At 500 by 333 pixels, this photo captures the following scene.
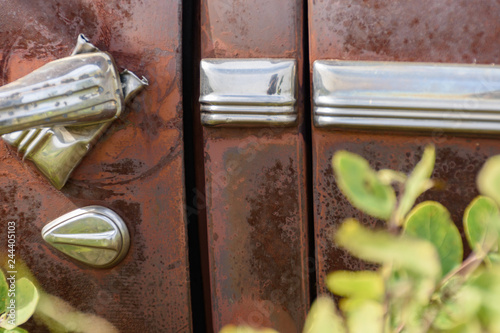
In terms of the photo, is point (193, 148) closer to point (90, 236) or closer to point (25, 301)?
point (90, 236)

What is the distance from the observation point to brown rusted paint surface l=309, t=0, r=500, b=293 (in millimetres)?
606

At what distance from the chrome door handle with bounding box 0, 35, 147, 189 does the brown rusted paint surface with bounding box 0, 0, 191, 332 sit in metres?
0.02

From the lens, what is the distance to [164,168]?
2.28 ft

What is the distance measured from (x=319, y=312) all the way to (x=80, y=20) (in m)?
0.63

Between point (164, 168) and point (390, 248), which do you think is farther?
point (164, 168)

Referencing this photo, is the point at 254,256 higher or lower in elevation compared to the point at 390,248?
lower

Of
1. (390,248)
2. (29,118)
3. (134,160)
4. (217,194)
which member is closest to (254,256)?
(217,194)

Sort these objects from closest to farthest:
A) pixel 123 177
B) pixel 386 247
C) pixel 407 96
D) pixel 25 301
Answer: pixel 386 247 → pixel 25 301 → pixel 407 96 → pixel 123 177

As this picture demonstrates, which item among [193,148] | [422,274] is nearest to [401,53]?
[193,148]

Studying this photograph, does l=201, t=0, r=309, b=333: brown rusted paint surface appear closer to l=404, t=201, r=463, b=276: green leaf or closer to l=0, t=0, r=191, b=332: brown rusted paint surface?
l=0, t=0, r=191, b=332: brown rusted paint surface

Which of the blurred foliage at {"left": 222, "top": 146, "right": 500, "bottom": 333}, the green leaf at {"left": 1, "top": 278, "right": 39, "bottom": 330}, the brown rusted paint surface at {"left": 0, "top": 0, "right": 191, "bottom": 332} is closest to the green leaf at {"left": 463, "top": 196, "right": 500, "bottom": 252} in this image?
the blurred foliage at {"left": 222, "top": 146, "right": 500, "bottom": 333}

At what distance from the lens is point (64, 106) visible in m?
0.63

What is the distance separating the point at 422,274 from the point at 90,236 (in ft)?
1.89

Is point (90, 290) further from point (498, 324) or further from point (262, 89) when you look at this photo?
point (498, 324)
